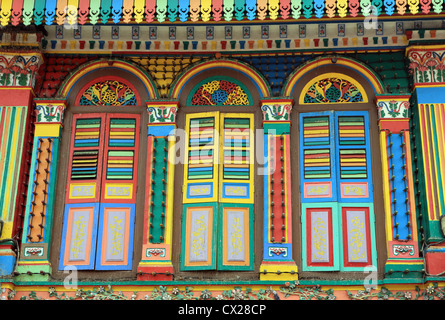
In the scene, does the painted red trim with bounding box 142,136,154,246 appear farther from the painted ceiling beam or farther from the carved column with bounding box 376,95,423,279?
the carved column with bounding box 376,95,423,279

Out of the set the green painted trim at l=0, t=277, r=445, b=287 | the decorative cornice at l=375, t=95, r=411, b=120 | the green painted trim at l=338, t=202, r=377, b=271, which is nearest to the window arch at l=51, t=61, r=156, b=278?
the green painted trim at l=0, t=277, r=445, b=287

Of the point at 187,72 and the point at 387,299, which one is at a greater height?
the point at 187,72

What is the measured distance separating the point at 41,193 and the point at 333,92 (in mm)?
4346

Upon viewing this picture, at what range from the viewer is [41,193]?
11.0 m

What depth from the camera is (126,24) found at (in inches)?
453

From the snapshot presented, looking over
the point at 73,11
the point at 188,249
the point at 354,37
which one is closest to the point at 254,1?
the point at 354,37

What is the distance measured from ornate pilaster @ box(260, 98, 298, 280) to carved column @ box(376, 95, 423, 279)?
4.20 feet

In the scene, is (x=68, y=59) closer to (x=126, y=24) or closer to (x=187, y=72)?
(x=126, y=24)

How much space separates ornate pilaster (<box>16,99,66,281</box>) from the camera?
10.6 meters

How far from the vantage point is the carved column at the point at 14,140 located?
10.6 meters

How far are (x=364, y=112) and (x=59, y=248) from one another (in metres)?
4.62

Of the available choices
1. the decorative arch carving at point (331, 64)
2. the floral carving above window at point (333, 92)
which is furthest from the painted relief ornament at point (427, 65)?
the floral carving above window at point (333, 92)

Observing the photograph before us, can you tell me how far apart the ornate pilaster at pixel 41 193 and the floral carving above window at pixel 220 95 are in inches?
76.8

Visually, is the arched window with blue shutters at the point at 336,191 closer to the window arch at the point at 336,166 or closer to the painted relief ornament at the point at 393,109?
the window arch at the point at 336,166
